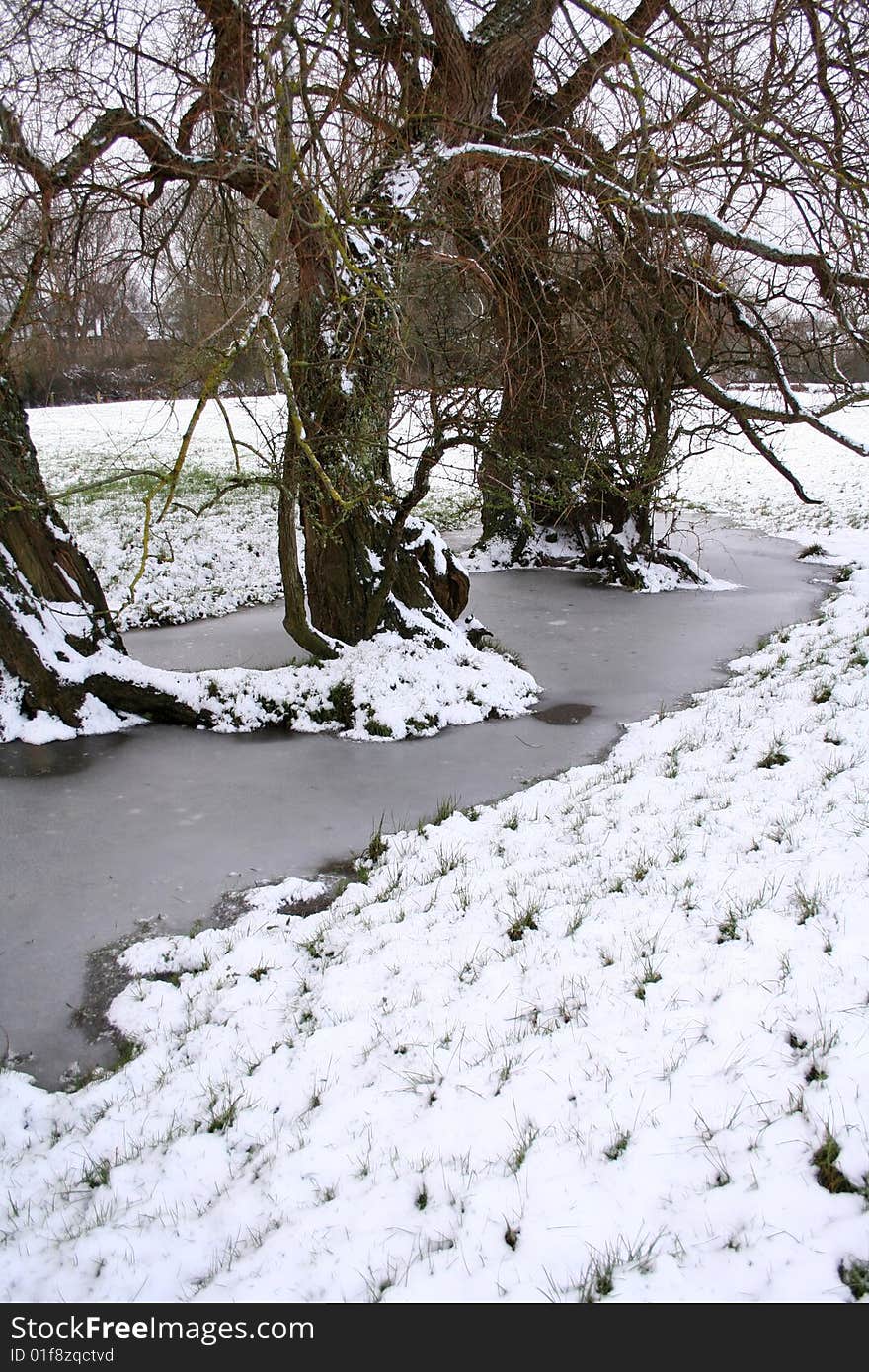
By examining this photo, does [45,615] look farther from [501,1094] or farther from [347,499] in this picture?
[501,1094]

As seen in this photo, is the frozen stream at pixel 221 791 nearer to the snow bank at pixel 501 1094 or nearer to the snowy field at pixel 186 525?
the snow bank at pixel 501 1094

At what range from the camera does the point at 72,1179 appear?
123 inches

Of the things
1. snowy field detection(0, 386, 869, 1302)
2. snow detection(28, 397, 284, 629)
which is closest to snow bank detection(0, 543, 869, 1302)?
snowy field detection(0, 386, 869, 1302)

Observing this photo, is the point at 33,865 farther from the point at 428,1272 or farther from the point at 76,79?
the point at 76,79

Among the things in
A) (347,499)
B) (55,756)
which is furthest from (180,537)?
(55,756)

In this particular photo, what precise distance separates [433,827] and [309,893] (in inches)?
42.4

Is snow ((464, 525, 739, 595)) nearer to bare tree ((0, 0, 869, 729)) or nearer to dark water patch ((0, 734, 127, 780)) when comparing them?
bare tree ((0, 0, 869, 729))

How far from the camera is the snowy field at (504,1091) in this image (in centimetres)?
241

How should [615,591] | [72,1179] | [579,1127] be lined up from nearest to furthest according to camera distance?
[579,1127], [72,1179], [615,591]

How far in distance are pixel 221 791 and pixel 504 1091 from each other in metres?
4.09

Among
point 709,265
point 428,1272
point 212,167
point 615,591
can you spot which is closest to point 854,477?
point 615,591

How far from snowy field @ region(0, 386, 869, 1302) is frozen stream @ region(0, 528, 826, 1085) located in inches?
17.7

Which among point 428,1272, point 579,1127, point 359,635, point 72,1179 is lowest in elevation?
point 72,1179

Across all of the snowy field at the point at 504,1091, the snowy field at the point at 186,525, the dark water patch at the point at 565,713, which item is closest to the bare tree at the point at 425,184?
the snowy field at the point at 186,525
